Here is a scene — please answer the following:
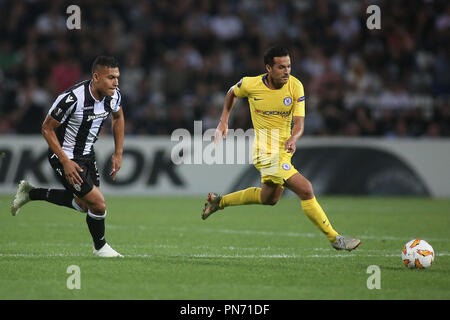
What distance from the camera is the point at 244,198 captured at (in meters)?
8.71

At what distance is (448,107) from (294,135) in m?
10.9

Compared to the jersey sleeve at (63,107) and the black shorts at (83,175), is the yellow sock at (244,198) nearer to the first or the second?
the black shorts at (83,175)

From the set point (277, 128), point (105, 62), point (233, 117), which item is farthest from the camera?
point (233, 117)

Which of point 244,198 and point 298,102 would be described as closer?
point 298,102

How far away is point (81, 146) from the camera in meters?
7.78

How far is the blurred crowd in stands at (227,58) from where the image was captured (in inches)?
682

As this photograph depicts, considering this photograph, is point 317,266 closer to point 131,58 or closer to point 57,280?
point 57,280

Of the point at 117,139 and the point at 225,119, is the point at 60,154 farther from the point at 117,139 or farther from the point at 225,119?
the point at 225,119

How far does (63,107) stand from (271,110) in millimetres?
2232

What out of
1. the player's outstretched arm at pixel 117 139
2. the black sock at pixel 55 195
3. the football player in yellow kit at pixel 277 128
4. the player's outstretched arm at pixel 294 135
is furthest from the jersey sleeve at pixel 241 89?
the black sock at pixel 55 195

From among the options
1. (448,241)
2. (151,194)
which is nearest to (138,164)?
(151,194)

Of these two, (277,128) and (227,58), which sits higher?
(227,58)

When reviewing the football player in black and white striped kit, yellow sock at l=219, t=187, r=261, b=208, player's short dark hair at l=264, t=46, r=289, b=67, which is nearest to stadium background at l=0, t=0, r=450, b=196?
yellow sock at l=219, t=187, r=261, b=208

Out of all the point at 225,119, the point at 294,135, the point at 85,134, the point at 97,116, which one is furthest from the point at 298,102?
the point at 85,134
